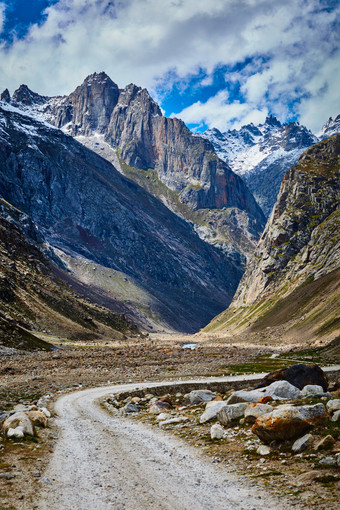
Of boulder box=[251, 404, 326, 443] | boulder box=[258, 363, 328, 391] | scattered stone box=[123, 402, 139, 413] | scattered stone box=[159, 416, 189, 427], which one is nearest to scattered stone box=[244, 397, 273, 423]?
boulder box=[251, 404, 326, 443]

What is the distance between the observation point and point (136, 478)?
47.3 feet

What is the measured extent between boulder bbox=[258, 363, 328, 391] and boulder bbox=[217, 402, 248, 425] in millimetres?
9445

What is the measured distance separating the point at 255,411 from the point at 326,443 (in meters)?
5.01

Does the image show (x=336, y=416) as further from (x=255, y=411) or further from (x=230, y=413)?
(x=230, y=413)

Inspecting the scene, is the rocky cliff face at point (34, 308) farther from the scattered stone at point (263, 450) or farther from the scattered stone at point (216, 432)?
the scattered stone at point (263, 450)

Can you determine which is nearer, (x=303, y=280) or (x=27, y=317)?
(x=27, y=317)

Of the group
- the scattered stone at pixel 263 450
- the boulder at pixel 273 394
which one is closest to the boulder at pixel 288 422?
the scattered stone at pixel 263 450

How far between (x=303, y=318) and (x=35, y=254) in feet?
333

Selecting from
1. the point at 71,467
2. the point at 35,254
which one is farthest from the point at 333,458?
the point at 35,254

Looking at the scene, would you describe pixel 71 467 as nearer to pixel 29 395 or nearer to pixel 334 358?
pixel 29 395

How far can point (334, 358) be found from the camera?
71375 mm

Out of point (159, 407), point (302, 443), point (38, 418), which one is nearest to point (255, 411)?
point (302, 443)

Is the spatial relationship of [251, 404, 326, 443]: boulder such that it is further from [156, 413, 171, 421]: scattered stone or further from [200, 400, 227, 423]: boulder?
[156, 413, 171, 421]: scattered stone

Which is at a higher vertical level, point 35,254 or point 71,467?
point 35,254
